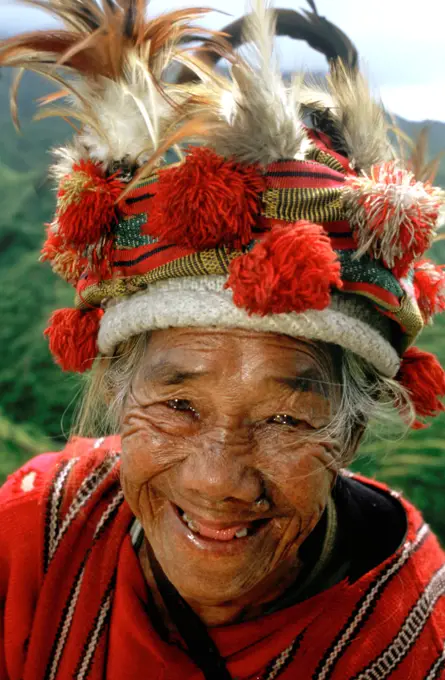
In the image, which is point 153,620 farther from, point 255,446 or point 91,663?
point 255,446

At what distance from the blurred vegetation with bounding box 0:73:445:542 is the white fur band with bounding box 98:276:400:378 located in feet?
4.45

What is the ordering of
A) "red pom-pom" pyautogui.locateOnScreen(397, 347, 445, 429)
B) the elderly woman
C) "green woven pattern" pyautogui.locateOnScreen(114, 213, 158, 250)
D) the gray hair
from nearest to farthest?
1. the elderly woman
2. "green woven pattern" pyautogui.locateOnScreen(114, 213, 158, 250)
3. the gray hair
4. "red pom-pom" pyautogui.locateOnScreen(397, 347, 445, 429)

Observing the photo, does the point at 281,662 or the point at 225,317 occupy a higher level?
the point at 225,317

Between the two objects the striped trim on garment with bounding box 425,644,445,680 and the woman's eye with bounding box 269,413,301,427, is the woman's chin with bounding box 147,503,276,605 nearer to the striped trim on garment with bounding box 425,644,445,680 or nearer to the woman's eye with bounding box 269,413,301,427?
the woman's eye with bounding box 269,413,301,427

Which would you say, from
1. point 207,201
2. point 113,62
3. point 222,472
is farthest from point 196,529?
point 113,62

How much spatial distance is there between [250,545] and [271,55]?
3.64 ft

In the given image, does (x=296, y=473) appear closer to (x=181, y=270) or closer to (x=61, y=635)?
(x=181, y=270)

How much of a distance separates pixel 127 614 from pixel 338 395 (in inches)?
31.0

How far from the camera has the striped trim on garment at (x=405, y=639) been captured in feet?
6.11

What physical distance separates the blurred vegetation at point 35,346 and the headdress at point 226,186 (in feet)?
4.45

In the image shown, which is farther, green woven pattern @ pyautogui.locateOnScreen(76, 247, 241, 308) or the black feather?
the black feather

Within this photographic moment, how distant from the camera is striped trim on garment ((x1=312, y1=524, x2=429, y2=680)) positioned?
188 centimetres

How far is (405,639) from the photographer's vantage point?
6.22ft

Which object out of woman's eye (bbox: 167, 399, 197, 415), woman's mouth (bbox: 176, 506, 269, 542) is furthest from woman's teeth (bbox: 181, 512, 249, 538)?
woman's eye (bbox: 167, 399, 197, 415)
